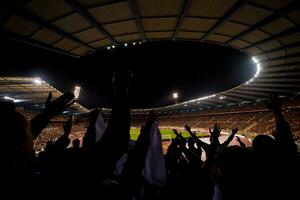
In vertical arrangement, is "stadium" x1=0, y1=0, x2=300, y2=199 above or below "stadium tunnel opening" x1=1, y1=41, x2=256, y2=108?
below

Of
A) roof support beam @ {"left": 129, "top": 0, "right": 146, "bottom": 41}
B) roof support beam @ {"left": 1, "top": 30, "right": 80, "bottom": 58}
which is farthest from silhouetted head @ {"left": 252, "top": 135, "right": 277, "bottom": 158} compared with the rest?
roof support beam @ {"left": 1, "top": 30, "right": 80, "bottom": 58}

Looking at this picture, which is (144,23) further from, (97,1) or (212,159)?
(212,159)

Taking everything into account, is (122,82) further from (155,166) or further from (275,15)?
(275,15)

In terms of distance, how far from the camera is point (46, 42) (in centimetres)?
874

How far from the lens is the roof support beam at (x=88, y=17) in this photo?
6327 mm

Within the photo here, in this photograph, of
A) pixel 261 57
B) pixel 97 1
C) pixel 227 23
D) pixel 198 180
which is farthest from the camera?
pixel 261 57

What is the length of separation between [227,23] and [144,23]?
12.6ft

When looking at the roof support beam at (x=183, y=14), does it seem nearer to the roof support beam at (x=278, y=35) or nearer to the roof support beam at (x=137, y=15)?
the roof support beam at (x=137, y=15)

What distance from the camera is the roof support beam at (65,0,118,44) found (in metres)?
6.33

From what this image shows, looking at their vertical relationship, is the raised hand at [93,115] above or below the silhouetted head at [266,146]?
above

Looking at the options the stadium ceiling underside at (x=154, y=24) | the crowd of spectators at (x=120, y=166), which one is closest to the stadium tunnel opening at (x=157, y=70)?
the stadium ceiling underside at (x=154, y=24)

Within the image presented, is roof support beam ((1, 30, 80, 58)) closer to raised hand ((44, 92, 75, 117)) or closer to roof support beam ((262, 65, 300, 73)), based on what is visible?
raised hand ((44, 92, 75, 117))

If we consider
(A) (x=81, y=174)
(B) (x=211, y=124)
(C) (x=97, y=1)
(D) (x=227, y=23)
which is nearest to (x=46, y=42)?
(C) (x=97, y=1)

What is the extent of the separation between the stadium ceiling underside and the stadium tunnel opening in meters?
1.50
